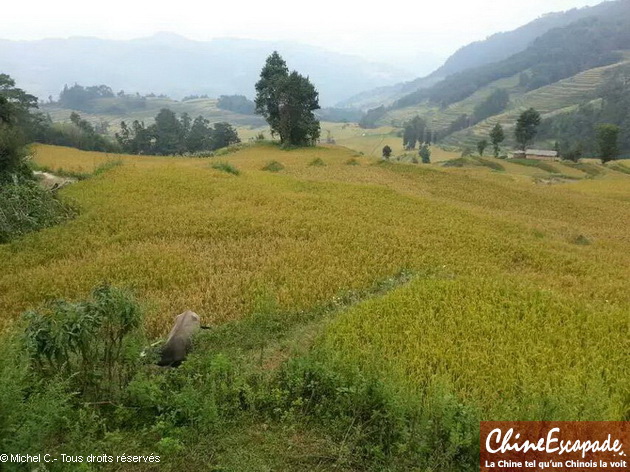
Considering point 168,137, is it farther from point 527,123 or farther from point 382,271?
point 382,271

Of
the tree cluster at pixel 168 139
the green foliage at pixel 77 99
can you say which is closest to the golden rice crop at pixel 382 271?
the tree cluster at pixel 168 139

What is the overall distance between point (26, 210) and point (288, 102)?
108ft

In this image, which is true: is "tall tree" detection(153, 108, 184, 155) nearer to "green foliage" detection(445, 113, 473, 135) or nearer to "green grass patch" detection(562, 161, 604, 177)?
"green grass patch" detection(562, 161, 604, 177)

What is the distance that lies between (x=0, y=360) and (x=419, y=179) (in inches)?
1033

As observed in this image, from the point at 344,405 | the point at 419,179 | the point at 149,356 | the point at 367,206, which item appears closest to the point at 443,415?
the point at 344,405

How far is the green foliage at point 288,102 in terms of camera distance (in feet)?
138

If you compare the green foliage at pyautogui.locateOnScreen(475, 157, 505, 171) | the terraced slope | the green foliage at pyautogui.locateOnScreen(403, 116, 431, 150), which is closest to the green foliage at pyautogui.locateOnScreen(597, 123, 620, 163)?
Result: the green foliage at pyautogui.locateOnScreen(475, 157, 505, 171)

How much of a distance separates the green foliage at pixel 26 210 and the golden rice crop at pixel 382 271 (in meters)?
0.59

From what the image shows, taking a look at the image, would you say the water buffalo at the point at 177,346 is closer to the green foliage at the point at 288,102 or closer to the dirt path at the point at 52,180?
the dirt path at the point at 52,180

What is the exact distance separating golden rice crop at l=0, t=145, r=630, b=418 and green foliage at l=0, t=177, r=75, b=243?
23.4 inches

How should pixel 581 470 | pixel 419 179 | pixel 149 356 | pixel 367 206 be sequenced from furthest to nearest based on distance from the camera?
pixel 419 179 → pixel 367 206 → pixel 149 356 → pixel 581 470

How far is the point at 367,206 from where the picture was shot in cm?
1695

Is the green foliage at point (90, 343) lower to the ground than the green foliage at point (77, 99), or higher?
lower

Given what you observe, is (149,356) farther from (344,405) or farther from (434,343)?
→ (434,343)
